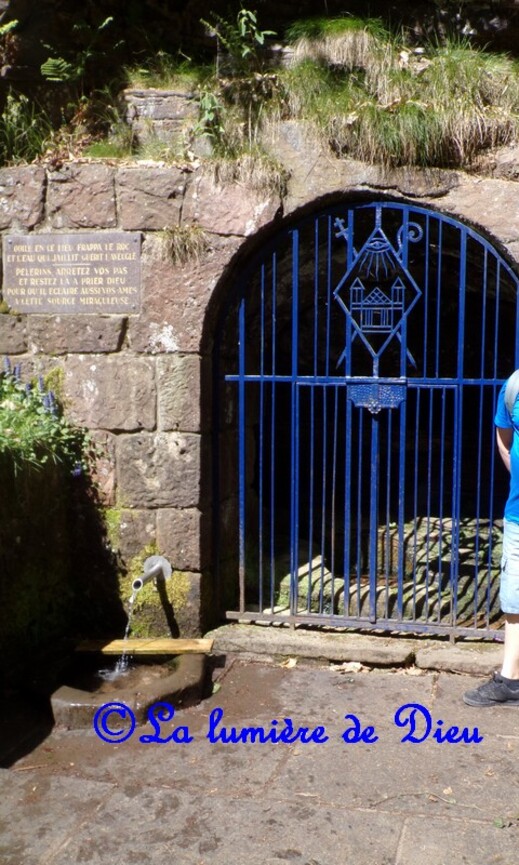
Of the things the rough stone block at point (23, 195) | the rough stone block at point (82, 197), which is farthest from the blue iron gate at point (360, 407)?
the rough stone block at point (23, 195)

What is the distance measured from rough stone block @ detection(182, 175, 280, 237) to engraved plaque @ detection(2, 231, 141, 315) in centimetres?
36

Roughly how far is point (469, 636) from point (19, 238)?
10.7 feet

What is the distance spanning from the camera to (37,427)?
14.9ft

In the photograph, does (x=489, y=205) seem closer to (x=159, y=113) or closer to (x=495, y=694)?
(x=159, y=113)

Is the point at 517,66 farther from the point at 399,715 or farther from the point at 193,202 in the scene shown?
the point at 399,715

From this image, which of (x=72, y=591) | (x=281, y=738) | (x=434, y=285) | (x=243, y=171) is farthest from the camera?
(x=434, y=285)

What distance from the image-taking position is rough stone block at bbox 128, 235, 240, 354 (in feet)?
14.9

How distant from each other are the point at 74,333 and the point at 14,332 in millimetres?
363

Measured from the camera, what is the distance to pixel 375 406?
4648mm

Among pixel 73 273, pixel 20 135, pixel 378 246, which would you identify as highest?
pixel 20 135

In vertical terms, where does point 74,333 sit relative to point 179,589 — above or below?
above

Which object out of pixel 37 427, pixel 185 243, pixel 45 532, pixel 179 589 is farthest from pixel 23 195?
pixel 179 589

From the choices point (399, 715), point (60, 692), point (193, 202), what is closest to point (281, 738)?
point (399, 715)

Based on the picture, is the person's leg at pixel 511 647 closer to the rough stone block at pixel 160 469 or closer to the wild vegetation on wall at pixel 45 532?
the rough stone block at pixel 160 469
